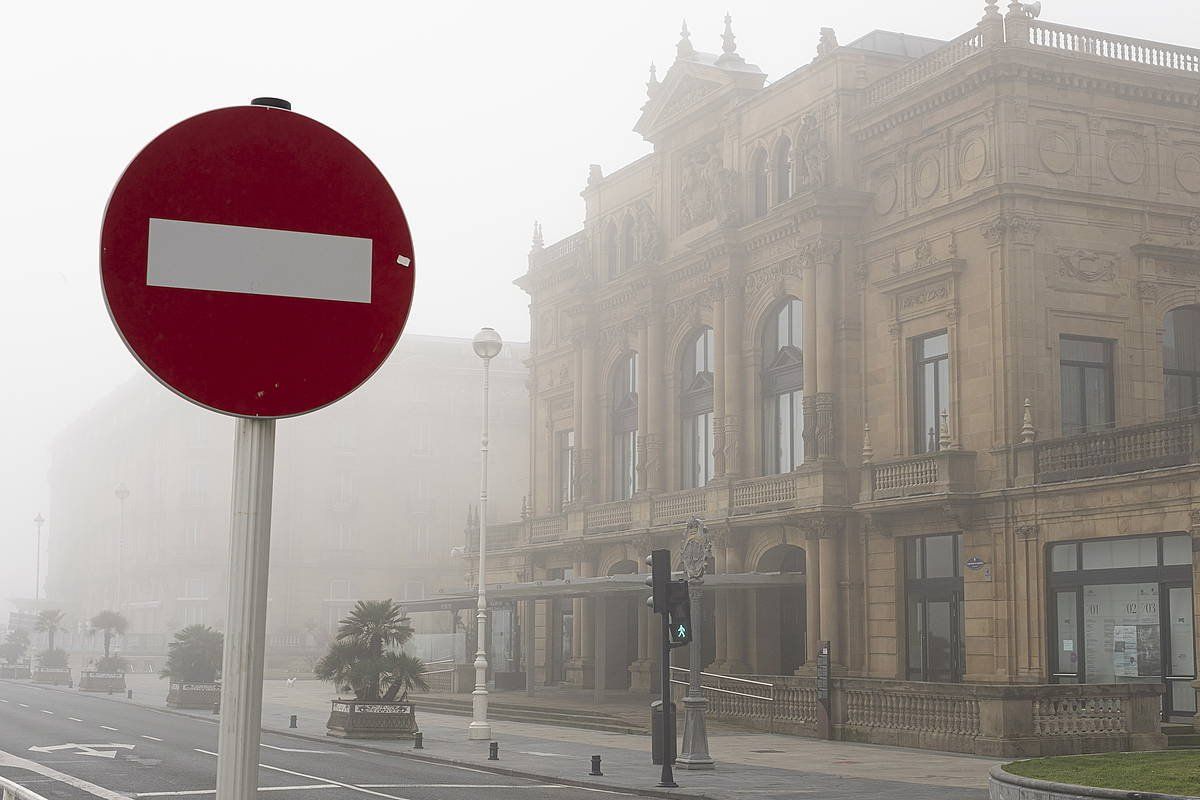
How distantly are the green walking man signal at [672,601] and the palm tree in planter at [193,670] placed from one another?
1185 inches

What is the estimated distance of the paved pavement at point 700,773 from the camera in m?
23.5

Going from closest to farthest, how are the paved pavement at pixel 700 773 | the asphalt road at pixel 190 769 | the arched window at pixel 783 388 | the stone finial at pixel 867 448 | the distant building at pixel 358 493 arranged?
the asphalt road at pixel 190 769
the paved pavement at pixel 700 773
the stone finial at pixel 867 448
the arched window at pixel 783 388
the distant building at pixel 358 493

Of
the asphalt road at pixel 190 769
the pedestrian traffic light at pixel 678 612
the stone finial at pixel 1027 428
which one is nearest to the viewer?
the asphalt road at pixel 190 769

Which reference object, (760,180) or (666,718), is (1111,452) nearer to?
(666,718)

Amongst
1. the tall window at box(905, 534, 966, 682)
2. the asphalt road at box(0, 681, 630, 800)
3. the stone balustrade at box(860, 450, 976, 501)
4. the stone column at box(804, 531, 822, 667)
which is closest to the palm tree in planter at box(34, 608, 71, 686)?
the asphalt road at box(0, 681, 630, 800)

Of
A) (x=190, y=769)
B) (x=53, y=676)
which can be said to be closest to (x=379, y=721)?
(x=190, y=769)

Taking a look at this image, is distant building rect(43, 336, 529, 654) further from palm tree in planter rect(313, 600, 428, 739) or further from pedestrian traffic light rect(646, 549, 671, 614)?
pedestrian traffic light rect(646, 549, 671, 614)

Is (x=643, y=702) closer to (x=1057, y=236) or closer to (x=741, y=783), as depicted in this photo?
(x=1057, y=236)

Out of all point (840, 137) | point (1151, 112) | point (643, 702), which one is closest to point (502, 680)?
point (643, 702)

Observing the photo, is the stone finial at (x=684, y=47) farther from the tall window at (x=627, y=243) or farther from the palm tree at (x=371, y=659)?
the palm tree at (x=371, y=659)

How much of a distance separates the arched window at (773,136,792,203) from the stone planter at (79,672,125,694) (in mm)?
38503

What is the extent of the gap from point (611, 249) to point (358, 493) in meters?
54.6

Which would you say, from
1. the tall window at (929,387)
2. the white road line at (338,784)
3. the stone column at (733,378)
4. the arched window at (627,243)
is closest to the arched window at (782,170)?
the stone column at (733,378)

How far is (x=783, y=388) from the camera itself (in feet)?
155
